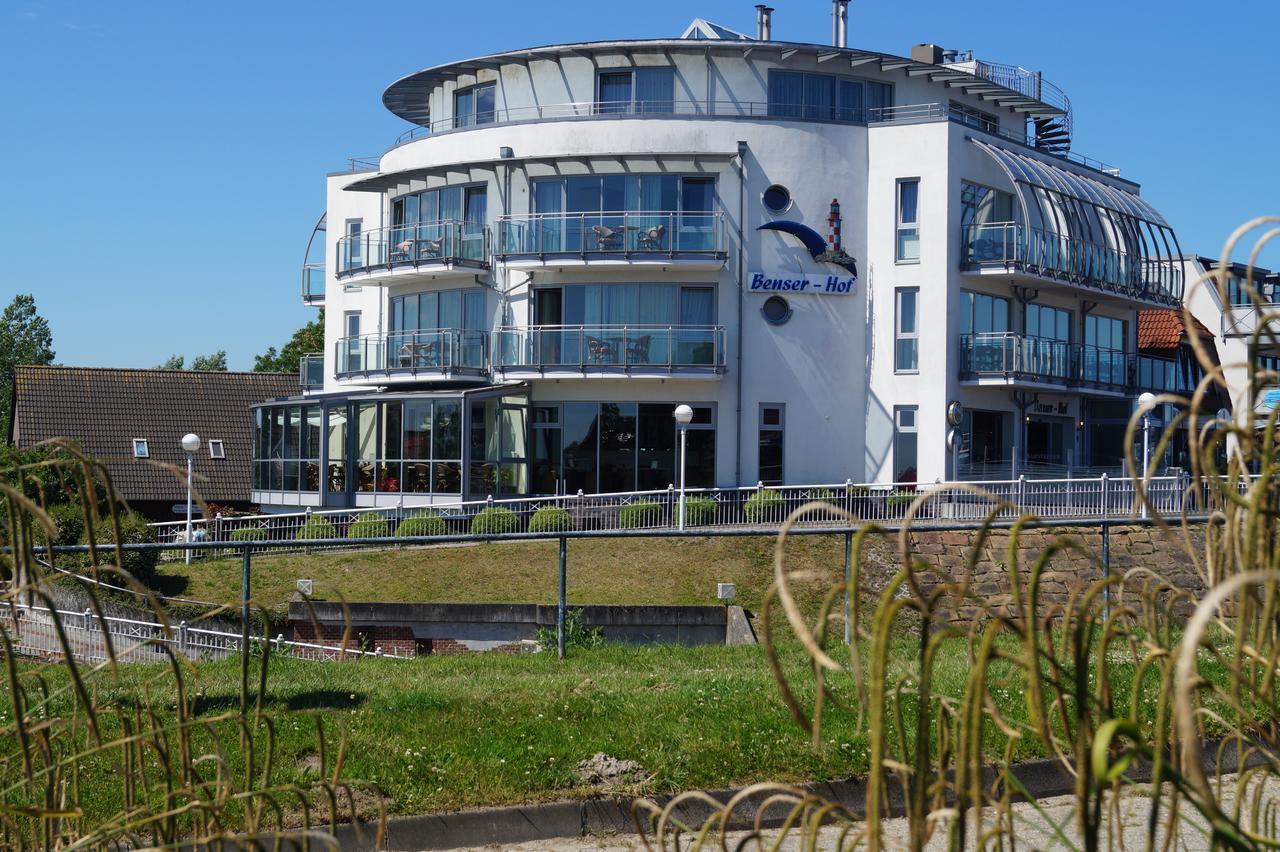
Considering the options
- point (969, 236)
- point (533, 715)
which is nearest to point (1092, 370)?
point (969, 236)

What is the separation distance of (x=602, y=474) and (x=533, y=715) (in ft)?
95.4

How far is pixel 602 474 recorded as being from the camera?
127ft

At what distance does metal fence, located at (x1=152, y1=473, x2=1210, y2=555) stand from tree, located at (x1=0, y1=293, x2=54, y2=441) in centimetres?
6346

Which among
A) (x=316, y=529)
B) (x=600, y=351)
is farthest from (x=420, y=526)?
(x=600, y=351)

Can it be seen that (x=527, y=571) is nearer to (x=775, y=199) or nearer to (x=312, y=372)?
(x=775, y=199)

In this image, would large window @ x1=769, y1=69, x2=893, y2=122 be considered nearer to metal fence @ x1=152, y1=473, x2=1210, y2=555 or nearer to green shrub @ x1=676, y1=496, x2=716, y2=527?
metal fence @ x1=152, y1=473, x2=1210, y2=555

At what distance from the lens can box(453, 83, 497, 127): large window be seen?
140ft

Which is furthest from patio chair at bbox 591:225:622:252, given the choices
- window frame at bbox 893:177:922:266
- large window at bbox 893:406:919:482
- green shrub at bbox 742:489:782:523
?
large window at bbox 893:406:919:482

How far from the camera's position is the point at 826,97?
4062 centimetres

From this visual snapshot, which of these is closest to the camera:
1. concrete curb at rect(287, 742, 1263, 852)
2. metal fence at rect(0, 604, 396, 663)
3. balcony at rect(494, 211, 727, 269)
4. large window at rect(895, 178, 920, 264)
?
concrete curb at rect(287, 742, 1263, 852)

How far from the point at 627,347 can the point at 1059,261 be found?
1228 centimetres

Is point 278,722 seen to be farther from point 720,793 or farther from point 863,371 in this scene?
point 863,371

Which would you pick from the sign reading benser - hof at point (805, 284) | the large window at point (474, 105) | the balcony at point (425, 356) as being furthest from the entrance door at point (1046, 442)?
the large window at point (474, 105)

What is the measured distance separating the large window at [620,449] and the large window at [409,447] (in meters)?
2.31
